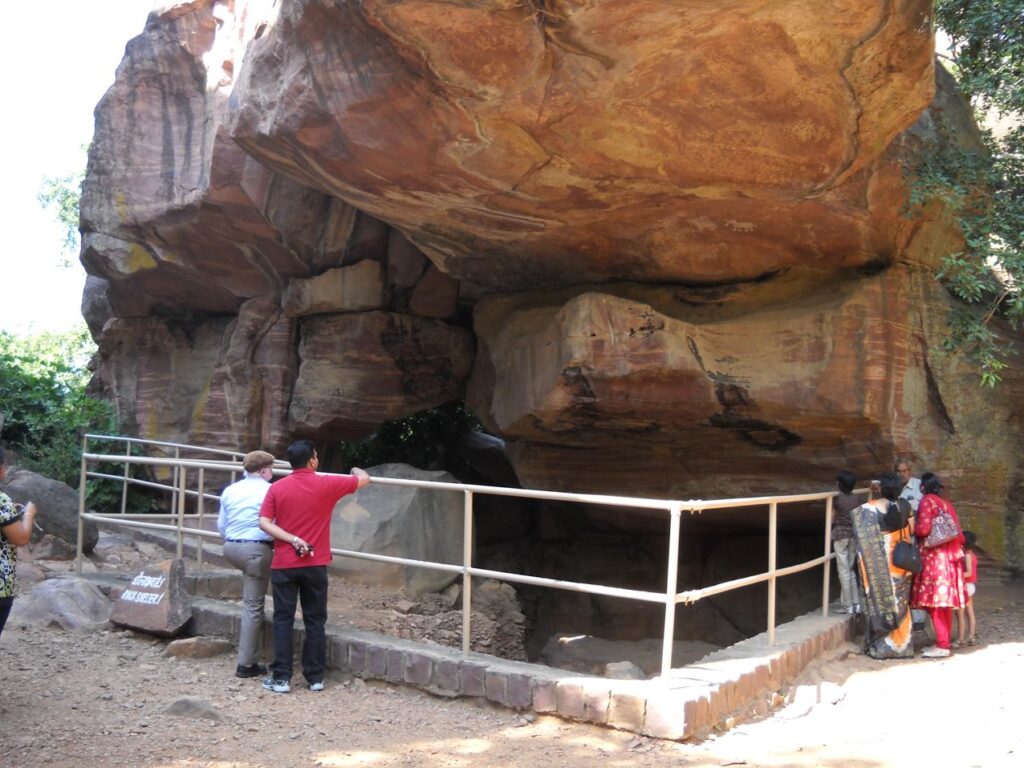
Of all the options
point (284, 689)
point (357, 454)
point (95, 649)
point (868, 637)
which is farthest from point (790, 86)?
point (357, 454)

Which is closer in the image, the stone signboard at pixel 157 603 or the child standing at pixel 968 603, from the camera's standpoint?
the stone signboard at pixel 157 603

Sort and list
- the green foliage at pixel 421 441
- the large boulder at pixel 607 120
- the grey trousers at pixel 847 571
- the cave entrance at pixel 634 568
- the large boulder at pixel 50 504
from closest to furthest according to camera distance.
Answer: the large boulder at pixel 607 120, the grey trousers at pixel 847 571, the large boulder at pixel 50 504, the cave entrance at pixel 634 568, the green foliage at pixel 421 441

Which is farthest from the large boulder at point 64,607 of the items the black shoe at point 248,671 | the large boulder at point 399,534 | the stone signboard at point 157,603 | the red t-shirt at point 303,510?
the large boulder at point 399,534

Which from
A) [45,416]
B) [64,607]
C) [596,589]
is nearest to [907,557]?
A: [596,589]

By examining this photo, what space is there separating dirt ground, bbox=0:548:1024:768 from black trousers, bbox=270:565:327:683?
14cm

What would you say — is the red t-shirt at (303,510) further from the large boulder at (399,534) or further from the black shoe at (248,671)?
the large boulder at (399,534)

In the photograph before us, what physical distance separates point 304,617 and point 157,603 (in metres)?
1.31

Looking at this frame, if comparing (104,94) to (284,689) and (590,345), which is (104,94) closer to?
(590,345)

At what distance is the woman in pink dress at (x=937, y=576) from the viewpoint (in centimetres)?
612

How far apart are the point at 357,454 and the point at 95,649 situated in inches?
345

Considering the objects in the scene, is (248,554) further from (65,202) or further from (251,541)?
(65,202)

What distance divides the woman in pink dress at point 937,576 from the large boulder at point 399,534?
4181mm

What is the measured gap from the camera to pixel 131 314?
12.9 meters

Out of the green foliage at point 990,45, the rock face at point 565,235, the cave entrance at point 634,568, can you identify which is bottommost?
the cave entrance at point 634,568
